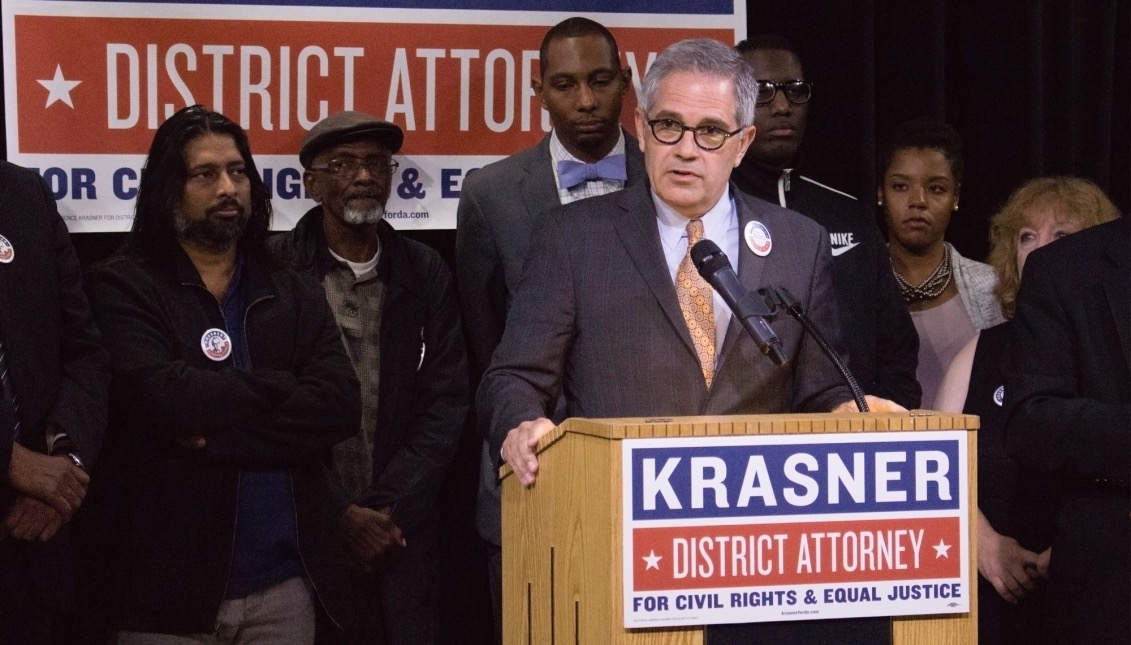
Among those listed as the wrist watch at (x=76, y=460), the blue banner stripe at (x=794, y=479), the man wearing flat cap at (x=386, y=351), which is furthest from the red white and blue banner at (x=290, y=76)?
the blue banner stripe at (x=794, y=479)

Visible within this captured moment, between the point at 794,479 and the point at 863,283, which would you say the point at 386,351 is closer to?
the point at 863,283

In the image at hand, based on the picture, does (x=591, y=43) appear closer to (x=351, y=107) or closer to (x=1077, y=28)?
(x=351, y=107)

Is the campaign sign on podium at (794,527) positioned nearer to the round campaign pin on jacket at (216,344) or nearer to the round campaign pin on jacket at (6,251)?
the round campaign pin on jacket at (216,344)

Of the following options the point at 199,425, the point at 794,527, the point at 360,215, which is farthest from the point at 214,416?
the point at 794,527

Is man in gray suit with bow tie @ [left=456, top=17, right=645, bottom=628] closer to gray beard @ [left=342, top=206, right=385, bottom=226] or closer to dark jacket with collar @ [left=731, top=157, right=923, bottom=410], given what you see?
gray beard @ [left=342, top=206, right=385, bottom=226]

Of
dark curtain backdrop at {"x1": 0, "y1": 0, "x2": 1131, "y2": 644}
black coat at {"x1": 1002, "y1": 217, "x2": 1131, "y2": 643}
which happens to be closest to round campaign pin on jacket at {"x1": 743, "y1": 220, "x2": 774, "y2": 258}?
black coat at {"x1": 1002, "y1": 217, "x2": 1131, "y2": 643}

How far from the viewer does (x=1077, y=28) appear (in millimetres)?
4535

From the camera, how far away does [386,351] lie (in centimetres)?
356

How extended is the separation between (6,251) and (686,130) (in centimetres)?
147

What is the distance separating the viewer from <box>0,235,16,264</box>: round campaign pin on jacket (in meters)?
2.87

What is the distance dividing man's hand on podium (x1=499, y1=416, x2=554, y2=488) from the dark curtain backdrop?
198cm

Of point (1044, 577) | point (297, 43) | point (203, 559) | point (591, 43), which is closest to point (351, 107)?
point (297, 43)

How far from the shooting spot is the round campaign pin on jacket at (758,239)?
2400 mm

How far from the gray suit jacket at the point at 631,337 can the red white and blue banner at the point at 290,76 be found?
4.63 ft
